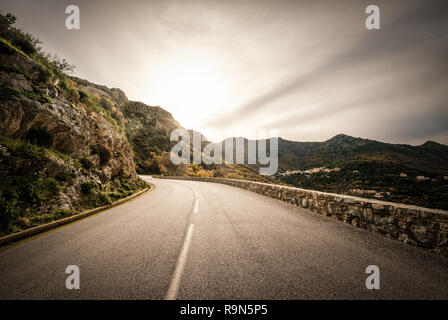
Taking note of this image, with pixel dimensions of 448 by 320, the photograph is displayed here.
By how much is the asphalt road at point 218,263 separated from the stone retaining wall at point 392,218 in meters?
0.25

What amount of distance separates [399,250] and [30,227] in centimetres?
873

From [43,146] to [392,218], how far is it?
11914 millimetres

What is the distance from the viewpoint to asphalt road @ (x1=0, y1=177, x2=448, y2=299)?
2031 mm

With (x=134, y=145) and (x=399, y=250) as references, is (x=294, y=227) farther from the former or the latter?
(x=134, y=145)

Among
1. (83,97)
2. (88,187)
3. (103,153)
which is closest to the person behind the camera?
(88,187)

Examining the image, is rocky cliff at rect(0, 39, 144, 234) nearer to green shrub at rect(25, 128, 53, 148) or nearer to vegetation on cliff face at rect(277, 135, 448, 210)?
green shrub at rect(25, 128, 53, 148)

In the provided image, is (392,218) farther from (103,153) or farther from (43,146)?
(103,153)

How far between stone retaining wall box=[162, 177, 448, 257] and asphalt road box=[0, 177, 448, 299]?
25cm

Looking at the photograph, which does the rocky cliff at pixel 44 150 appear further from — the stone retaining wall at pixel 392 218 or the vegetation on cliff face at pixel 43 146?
the stone retaining wall at pixel 392 218

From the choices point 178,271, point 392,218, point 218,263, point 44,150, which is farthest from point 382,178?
point 44,150

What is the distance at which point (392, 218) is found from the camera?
12.1ft

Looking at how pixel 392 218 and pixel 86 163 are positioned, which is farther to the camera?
pixel 86 163

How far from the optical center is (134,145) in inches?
1667
